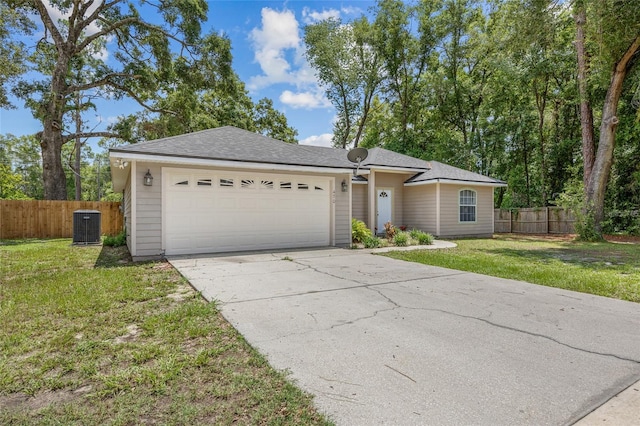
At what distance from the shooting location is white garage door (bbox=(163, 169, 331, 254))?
8.00m

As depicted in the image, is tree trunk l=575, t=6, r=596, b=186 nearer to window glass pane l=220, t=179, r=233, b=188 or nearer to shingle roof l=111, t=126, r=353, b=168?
shingle roof l=111, t=126, r=353, b=168

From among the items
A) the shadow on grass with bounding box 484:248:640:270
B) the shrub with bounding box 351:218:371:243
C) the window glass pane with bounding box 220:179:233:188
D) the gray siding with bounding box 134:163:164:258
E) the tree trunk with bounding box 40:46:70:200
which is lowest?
the shadow on grass with bounding box 484:248:640:270

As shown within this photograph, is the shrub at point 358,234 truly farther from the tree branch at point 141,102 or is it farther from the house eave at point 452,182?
the tree branch at point 141,102

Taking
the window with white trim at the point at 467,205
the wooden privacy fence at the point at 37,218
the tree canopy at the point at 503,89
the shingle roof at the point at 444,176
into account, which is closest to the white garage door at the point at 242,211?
the shingle roof at the point at 444,176

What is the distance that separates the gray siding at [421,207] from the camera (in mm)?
13516

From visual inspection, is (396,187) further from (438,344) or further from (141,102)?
(141,102)

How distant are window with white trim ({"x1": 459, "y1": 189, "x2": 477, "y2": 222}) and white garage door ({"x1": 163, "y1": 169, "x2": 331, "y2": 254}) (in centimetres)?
714

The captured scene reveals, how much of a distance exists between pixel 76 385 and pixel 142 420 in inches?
30.4

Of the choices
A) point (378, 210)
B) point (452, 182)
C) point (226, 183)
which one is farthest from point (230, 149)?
point (452, 182)

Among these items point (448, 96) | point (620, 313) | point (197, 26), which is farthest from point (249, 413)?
point (448, 96)

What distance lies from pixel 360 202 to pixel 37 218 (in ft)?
44.7

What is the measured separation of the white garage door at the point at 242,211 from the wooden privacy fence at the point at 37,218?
8.47 meters

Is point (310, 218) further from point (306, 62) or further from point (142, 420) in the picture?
point (306, 62)

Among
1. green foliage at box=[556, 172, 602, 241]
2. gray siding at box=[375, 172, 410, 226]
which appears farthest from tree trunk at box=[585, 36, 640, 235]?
gray siding at box=[375, 172, 410, 226]
